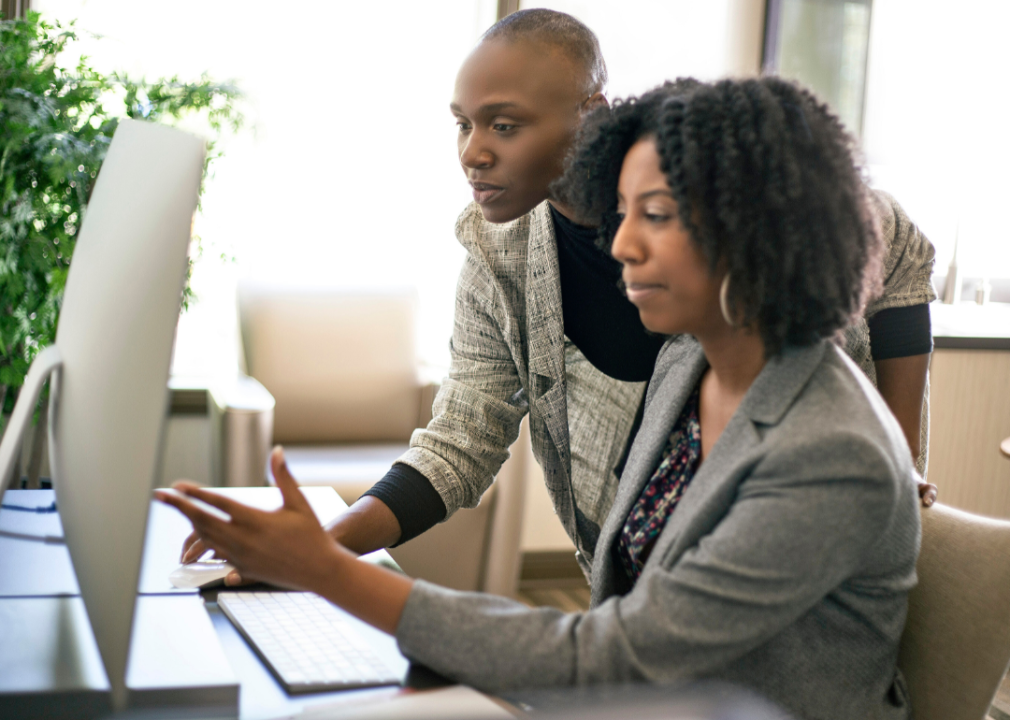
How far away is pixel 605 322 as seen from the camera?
1.32 meters

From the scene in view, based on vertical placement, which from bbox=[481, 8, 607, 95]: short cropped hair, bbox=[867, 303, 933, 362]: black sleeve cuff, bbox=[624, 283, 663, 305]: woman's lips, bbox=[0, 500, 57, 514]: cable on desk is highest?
bbox=[481, 8, 607, 95]: short cropped hair

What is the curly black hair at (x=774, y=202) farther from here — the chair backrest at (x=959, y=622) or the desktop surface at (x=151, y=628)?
the desktop surface at (x=151, y=628)

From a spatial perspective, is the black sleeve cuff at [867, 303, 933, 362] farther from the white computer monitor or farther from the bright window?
the bright window

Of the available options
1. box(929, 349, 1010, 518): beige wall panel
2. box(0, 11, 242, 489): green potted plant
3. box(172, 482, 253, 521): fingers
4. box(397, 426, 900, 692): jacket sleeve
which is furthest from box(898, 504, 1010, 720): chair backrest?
box(929, 349, 1010, 518): beige wall panel

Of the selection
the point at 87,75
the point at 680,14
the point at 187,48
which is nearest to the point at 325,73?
the point at 187,48

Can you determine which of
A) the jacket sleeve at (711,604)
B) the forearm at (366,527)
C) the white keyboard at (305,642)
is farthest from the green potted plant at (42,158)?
the jacket sleeve at (711,604)

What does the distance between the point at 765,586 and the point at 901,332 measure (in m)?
0.76

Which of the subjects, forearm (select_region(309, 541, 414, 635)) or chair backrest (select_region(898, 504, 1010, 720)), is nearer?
forearm (select_region(309, 541, 414, 635))

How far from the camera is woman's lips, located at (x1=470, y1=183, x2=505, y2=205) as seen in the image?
1261 millimetres

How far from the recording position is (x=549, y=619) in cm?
81

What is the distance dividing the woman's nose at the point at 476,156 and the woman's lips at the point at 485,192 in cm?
3

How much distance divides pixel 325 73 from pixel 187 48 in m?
0.46

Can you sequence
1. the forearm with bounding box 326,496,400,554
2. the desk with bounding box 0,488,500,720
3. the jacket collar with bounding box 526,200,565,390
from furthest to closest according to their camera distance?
the jacket collar with bounding box 526,200,565,390, the forearm with bounding box 326,496,400,554, the desk with bounding box 0,488,500,720

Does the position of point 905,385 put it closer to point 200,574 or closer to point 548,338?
point 548,338
